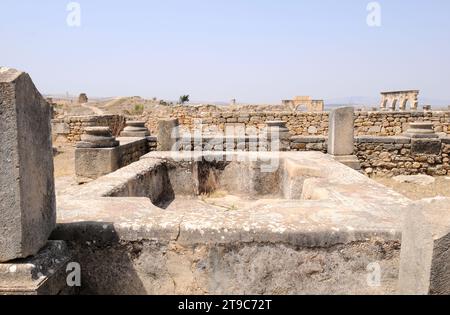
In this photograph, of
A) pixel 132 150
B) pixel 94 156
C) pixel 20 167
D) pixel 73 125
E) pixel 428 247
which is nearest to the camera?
pixel 428 247

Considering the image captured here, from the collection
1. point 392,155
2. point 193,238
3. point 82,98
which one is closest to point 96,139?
point 193,238

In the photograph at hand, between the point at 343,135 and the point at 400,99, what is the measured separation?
25576mm

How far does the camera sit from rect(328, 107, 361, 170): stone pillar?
8.16 meters

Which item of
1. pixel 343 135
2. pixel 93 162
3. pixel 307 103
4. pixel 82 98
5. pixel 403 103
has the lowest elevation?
pixel 93 162

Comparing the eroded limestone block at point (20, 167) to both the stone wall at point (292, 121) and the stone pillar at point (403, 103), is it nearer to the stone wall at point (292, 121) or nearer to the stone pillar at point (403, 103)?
the stone wall at point (292, 121)

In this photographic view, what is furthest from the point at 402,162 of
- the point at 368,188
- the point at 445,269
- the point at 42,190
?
the point at 42,190

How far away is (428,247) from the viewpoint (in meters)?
1.71

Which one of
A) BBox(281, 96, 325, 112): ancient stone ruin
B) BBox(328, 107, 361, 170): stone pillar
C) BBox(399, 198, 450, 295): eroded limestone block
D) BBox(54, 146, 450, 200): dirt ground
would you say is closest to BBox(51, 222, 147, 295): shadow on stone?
BBox(399, 198, 450, 295): eroded limestone block

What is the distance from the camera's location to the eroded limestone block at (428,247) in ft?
5.44

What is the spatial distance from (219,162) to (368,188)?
296cm

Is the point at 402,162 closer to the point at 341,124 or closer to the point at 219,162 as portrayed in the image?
the point at 341,124

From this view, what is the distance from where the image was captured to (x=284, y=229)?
2.34m

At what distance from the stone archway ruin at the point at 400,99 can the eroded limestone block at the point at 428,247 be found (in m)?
28.3

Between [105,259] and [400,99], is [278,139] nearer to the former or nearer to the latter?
[105,259]
